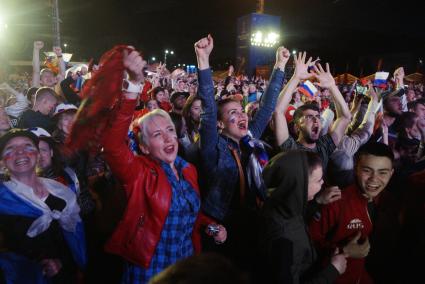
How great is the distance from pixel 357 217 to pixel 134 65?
83.1 inches

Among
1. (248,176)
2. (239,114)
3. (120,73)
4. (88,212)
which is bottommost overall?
(88,212)

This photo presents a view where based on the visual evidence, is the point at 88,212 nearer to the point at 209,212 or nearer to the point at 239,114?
the point at 209,212

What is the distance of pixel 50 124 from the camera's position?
5141mm

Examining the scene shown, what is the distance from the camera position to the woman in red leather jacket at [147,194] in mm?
2312

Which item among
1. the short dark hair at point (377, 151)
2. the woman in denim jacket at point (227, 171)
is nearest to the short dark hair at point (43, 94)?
the woman in denim jacket at point (227, 171)

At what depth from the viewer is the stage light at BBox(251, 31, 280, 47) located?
42.7 m

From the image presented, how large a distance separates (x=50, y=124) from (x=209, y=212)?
3.25 metres

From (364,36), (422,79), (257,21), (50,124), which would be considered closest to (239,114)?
(50,124)

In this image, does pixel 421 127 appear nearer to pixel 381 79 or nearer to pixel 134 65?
pixel 134 65

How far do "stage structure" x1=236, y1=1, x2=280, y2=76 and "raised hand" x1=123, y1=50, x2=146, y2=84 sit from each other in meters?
40.8

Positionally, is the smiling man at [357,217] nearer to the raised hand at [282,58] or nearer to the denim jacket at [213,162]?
the denim jacket at [213,162]

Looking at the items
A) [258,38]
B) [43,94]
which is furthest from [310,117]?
[258,38]

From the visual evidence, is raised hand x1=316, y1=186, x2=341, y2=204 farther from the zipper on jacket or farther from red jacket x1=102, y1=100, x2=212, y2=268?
the zipper on jacket

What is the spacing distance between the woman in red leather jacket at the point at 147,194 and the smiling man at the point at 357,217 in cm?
107
